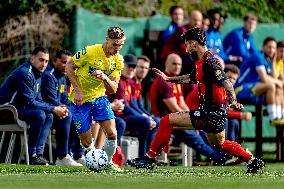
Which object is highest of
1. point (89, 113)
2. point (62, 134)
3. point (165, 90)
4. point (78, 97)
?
point (165, 90)

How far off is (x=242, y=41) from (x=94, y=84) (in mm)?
7183

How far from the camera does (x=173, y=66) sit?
19031 millimetres

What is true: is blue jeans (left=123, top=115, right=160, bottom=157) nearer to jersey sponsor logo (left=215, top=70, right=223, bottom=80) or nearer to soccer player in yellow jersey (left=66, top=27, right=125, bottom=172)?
soccer player in yellow jersey (left=66, top=27, right=125, bottom=172)

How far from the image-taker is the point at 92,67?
1485 centimetres

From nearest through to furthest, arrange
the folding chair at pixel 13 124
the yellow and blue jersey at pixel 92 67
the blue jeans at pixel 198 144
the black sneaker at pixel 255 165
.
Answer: the black sneaker at pixel 255 165 → the yellow and blue jersey at pixel 92 67 → the folding chair at pixel 13 124 → the blue jeans at pixel 198 144

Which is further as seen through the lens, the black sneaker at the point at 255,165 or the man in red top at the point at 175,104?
the man in red top at the point at 175,104

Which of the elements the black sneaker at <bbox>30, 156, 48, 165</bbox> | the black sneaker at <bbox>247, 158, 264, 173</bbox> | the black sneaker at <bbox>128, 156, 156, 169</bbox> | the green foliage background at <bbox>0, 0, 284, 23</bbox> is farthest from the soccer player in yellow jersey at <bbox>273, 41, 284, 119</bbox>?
the black sneaker at <bbox>128, 156, 156, 169</bbox>

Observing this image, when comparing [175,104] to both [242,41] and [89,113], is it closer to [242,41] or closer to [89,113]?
[242,41]

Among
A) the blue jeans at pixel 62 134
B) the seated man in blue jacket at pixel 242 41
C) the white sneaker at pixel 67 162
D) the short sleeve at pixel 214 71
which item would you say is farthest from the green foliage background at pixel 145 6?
the short sleeve at pixel 214 71

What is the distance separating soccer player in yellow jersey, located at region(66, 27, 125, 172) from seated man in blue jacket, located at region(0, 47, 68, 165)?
70.4 inches

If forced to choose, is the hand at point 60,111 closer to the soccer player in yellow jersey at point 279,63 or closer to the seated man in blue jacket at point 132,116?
the seated man in blue jacket at point 132,116

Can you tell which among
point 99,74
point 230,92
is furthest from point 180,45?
point 230,92

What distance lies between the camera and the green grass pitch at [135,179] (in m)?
11.3

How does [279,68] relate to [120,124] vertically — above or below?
above
